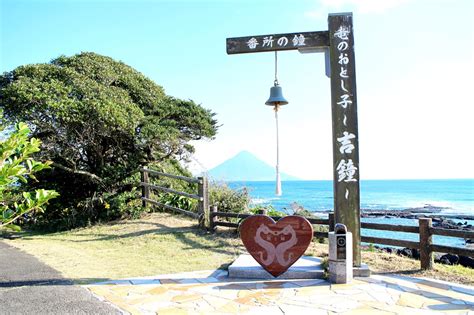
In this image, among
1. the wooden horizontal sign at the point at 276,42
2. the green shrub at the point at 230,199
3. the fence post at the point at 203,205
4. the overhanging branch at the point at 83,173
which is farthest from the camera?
the overhanging branch at the point at 83,173

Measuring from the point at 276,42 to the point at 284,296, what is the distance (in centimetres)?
337

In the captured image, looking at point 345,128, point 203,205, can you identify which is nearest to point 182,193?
point 203,205

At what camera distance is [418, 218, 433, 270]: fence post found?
17.5ft

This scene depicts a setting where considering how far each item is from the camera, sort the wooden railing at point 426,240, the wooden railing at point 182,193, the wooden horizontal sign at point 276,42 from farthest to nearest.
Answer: the wooden railing at point 182,193
the wooden horizontal sign at point 276,42
the wooden railing at point 426,240

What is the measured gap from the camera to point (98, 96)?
915cm

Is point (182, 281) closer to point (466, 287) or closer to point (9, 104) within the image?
point (466, 287)

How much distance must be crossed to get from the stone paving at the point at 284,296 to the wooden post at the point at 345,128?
775 millimetres

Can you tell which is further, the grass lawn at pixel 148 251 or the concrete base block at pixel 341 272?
the grass lawn at pixel 148 251

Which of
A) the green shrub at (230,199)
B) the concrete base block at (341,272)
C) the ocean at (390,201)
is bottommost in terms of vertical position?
the ocean at (390,201)

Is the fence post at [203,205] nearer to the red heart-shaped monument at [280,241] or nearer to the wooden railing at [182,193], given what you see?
the wooden railing at [182,193]

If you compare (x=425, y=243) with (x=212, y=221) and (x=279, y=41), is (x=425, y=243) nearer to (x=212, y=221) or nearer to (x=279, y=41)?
(x=279, y=41)

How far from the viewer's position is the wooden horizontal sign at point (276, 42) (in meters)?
5.19

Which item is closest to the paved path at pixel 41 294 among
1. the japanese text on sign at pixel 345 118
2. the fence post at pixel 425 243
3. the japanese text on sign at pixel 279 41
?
the japanese text on sign at pixel 345 118

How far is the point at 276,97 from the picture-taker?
5.43 metres
